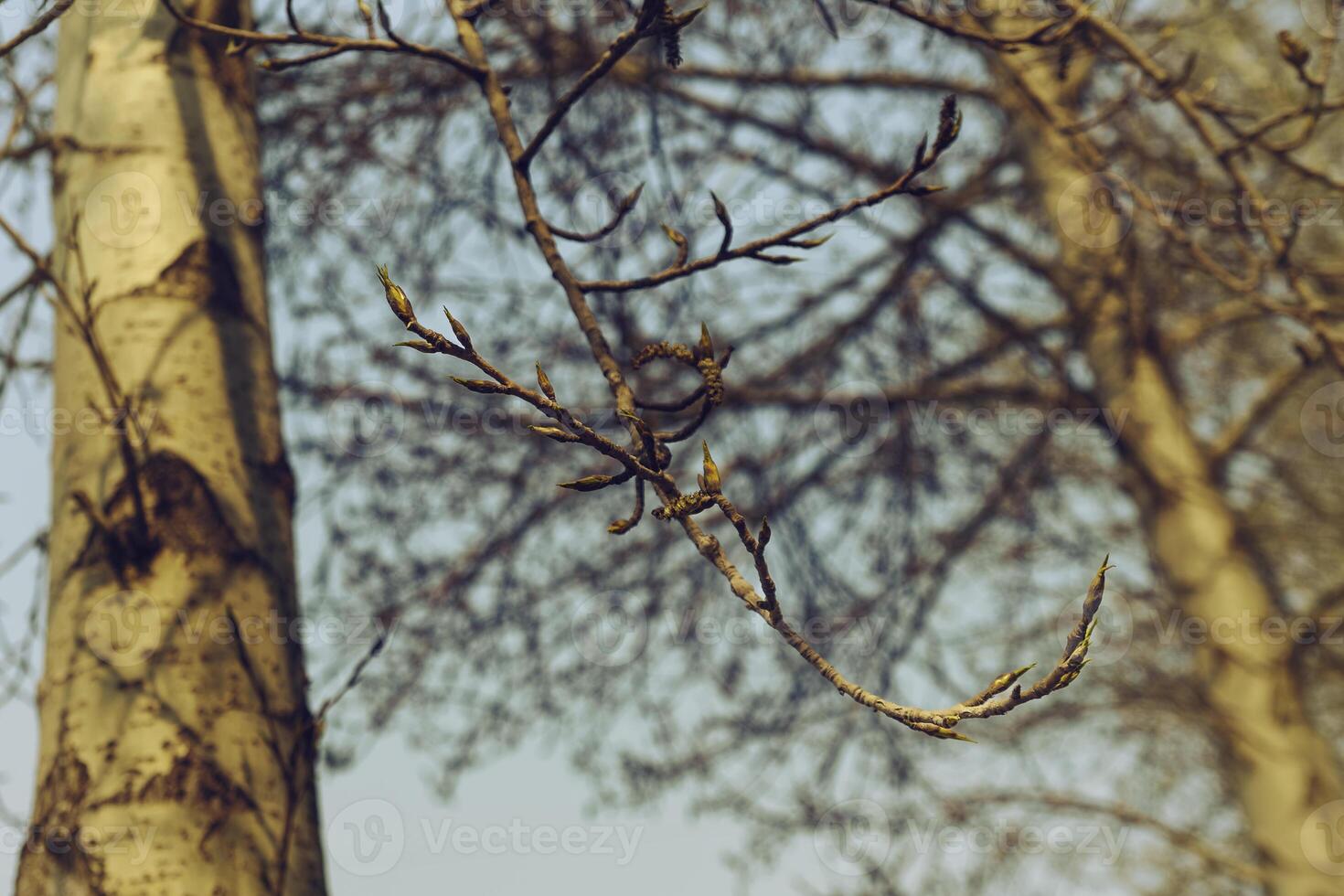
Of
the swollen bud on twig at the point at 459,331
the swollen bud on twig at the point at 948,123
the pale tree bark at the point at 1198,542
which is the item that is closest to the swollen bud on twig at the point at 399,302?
the swollen bud on twig at the point at 459,331

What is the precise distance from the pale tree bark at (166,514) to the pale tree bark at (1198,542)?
314 centimetres

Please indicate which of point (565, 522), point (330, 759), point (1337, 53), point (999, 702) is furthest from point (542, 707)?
point (1337, 53)

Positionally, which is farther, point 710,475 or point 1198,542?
point 1198,542

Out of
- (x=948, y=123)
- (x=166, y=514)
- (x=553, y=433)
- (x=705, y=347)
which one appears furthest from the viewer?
(x=166, y=514)

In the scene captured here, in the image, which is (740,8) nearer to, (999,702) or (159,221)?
(159,221)

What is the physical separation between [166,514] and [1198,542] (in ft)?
13.5

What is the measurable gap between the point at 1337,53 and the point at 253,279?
5.81 m

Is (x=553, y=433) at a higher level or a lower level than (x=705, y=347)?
lower

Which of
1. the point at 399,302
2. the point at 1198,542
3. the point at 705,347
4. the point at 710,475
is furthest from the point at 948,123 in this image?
the point at 1198,542

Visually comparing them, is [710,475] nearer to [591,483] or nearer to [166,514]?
[591,483]

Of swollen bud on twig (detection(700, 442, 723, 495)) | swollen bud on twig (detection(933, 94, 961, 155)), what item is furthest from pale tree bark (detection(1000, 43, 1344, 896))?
swollen bud on twig (detection(700, 442, 723, 495))

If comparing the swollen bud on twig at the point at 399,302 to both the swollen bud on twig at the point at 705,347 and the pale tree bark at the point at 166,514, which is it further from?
the pale tree bark at the point at 166,514

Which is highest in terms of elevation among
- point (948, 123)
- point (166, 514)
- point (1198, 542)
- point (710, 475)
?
point (1198, 542)

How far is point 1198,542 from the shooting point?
181 inches
